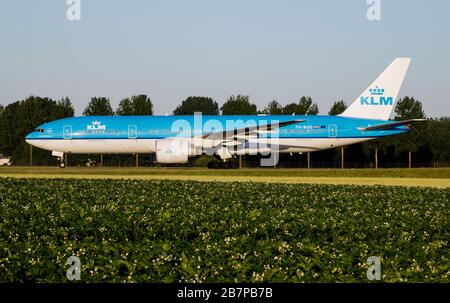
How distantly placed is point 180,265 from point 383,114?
58.8m

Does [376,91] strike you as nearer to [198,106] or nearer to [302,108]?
[302,108]

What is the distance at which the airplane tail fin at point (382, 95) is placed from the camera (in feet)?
225

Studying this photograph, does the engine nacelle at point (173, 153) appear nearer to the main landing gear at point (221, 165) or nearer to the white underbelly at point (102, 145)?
the white underbelly at point (102, 145)

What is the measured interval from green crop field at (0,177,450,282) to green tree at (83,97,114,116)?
8118 cm

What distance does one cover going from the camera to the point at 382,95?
227 ft

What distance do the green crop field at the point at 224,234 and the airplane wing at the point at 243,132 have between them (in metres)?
27.1

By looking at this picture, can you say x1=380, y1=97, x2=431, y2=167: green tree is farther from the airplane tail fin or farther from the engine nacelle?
the engine nacelle

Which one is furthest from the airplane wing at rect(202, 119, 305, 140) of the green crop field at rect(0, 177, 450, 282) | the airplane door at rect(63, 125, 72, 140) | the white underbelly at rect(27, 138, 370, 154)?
the green crop field at rect(0, 177, 450, 282)

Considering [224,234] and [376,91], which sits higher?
[376,91]

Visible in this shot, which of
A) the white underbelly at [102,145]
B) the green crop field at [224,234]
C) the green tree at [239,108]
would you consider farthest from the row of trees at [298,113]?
the green crop field at [224,234]

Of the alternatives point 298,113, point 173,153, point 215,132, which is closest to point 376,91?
point 215,132

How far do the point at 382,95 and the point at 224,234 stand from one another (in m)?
53.3

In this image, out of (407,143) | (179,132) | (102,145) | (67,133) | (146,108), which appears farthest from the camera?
(146,108)

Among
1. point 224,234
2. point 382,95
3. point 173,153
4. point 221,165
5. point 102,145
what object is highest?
point 382,95
